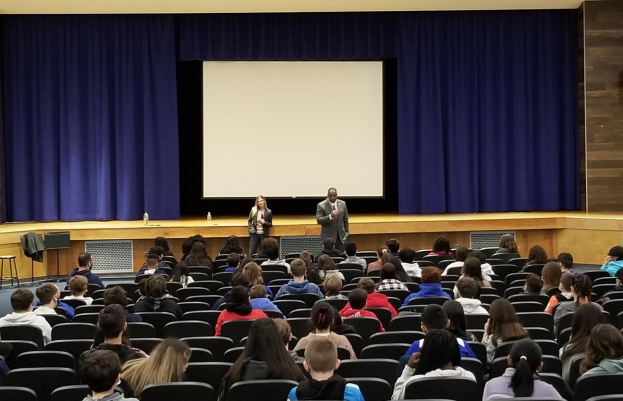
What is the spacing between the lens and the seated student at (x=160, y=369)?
4898mm

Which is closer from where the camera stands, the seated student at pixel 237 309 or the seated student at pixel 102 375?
the seated student at pixel 102 375

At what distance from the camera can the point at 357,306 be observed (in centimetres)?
721

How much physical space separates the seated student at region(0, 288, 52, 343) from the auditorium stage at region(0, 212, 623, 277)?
7.88m

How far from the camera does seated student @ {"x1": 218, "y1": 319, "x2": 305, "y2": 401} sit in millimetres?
4906

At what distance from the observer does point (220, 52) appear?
57.6ft

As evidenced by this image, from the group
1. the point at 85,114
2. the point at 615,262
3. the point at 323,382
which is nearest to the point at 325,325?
the point at 323,382

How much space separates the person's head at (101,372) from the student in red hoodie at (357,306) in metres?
3.12

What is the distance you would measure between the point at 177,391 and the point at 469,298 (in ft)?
11.6

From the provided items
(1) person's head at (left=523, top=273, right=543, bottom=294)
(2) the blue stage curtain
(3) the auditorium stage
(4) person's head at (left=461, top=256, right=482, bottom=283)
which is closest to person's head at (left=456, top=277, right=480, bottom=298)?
(1) person's head at (left=523, top=273, right=543, bottom=294)

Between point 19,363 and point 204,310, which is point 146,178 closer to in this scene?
point 204,310

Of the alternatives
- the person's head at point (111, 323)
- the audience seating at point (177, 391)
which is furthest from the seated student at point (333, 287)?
the audience seating at point (177, 391)

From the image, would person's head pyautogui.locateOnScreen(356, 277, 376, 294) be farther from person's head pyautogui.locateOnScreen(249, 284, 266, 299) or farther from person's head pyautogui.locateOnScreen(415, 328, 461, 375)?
person's head pyautogui.locateOnScreen(415, 328, 461, 375)

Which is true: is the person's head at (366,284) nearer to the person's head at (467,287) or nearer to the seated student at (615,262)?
the person's head at (467,287)

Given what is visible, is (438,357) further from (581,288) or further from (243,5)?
(243,5)
